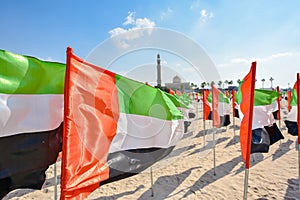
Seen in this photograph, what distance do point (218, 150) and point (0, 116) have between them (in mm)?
7924

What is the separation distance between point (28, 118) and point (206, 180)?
4.76m

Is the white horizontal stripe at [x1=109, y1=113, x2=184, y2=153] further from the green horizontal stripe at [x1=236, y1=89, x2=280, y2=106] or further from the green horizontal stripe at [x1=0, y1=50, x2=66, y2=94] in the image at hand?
the green horizontal stripe at [x1=236, y1=89, x2=280, y2=106]

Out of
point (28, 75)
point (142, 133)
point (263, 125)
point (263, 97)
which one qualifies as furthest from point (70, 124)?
point (263, 97)

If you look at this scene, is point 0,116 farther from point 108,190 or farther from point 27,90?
point 108,190

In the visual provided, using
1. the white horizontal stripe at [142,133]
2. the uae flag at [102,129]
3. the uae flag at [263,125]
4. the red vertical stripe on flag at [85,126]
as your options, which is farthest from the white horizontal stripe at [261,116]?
the red vertical stripe on flag at [85,126]

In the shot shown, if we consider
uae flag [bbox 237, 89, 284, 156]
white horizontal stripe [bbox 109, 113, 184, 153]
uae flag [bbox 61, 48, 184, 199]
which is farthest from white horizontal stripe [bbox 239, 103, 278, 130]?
uae flag [bbox 61, 48, 184, 199]

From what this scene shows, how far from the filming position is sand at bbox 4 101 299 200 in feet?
14.6

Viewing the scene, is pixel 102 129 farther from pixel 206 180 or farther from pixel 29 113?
pixel 206 180

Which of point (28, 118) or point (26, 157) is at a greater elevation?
point (28, 118)

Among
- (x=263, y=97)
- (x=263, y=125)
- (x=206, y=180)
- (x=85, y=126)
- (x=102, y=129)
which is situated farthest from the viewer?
(x=263, y=97)

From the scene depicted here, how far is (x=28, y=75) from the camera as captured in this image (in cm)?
248

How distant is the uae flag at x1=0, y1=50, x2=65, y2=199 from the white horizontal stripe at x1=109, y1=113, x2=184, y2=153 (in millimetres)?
934

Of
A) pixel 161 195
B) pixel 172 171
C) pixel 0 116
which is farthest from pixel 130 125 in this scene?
pixel 172 171

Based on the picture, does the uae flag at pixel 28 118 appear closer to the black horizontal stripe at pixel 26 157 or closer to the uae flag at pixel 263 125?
the black horizontal stripe at pixel 26 157
